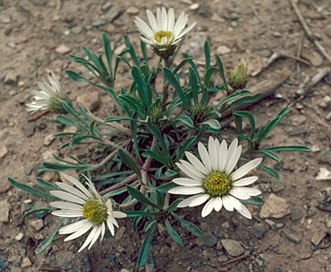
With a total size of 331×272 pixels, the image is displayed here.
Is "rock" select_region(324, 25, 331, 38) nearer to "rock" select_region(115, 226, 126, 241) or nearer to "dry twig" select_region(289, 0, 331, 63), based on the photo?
"dry twig" select_region(289, 0, 331, 63)

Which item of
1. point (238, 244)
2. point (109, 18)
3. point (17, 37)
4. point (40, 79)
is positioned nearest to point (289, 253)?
point (238, 244)

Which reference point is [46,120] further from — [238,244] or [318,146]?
[318,146]

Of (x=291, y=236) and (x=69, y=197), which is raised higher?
(x=69, y=197)

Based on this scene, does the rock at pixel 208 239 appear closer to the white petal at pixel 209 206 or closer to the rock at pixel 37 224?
the white petal at pixel 209 206

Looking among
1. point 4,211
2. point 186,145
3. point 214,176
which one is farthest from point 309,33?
point 4,211

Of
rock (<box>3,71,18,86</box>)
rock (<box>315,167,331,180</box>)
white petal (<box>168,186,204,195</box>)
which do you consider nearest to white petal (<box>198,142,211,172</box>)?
white petal (<box>168,186,204,195</box>)

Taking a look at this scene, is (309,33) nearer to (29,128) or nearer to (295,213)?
(295,213)
